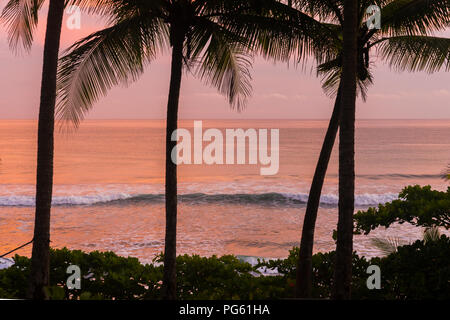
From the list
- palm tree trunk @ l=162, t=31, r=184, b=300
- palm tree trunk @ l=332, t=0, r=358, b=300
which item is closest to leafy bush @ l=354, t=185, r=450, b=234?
palm tree trunk @ l=332, t=0, r=358, b=300

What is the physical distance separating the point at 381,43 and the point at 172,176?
16.3ft

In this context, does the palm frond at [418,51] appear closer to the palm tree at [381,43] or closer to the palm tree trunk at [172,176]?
the palm tree at [381,43]

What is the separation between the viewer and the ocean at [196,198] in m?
21.9

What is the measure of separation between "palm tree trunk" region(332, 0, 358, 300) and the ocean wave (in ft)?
89.1

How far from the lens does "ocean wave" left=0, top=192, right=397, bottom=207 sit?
32.9m

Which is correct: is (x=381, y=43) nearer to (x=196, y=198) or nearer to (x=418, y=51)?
(x=418, y=51)

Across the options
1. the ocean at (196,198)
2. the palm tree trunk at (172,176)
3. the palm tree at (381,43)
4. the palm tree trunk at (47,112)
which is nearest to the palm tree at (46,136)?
the palm tree trunk at (47,112)

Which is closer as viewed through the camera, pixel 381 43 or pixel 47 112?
pixel 47 112

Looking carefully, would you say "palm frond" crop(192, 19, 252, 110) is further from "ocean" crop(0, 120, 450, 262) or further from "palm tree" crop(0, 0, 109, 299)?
"ocean" crop(0, 120, 450, 262)

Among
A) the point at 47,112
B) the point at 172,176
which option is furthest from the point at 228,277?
the point at 47,112

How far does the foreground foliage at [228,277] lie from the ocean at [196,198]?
24.7 ft

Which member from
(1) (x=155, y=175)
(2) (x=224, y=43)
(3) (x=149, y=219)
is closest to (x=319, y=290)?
(2) (x=224, y=43)

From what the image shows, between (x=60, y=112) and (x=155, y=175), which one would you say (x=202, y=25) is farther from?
(x=155, y=175)

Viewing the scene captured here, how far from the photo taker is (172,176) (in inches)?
298
